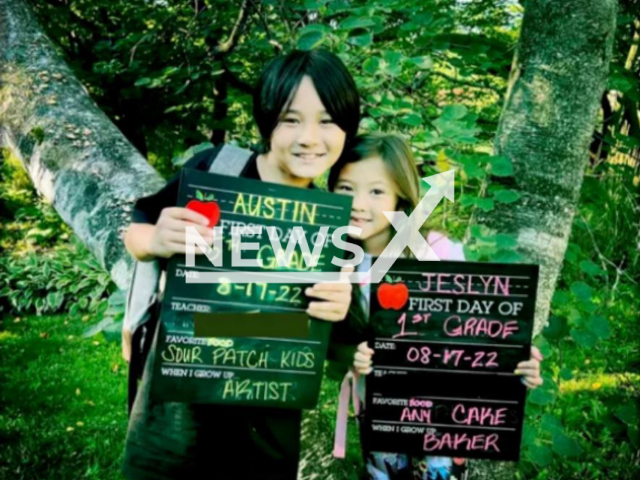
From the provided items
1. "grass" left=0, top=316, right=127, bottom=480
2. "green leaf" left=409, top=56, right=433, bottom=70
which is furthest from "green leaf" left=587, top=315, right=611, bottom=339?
"grass" left=0, top=316, right=127, bottom=480

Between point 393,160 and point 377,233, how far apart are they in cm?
23

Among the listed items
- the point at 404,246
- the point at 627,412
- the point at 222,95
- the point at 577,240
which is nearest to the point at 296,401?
the point at 404,246

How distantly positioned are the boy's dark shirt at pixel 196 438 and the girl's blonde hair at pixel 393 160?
0.43 meters

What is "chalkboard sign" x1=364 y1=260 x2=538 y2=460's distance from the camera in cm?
171

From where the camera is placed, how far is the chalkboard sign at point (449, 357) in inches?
67.3

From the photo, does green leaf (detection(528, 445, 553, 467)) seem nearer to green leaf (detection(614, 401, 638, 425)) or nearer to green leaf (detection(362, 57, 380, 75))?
green leaf (detection(614, 401, 638, 425))

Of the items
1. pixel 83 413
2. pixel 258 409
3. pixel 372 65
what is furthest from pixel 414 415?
pixel 83 413

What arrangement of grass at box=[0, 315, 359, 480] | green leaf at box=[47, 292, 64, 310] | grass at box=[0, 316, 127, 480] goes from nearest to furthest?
grass at box=[0, 315, 359, 480] → grass at box=[0, 316, 127, 480] → green leaf at box=[47, 292, 64, 310]

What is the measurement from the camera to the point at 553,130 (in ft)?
6.79

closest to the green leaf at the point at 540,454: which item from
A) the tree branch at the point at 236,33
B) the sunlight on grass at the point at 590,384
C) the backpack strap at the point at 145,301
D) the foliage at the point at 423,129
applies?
the foliage at the point at 423,129

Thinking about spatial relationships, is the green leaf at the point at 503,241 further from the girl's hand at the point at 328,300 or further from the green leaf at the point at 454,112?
the girl's hand at the point at 328,300

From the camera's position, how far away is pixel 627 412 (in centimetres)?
224

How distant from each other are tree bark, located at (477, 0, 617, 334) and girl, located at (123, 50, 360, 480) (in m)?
0.73

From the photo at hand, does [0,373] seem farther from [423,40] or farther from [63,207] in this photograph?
[423,40]
